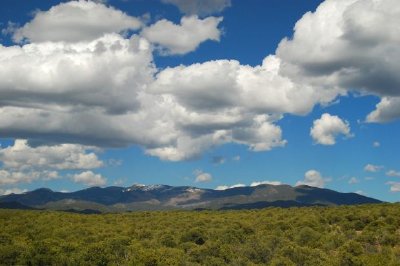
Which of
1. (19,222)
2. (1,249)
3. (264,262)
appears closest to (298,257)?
(264,262)

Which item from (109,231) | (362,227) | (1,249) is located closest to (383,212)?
(362,227)

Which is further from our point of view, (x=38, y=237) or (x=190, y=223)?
(x=190, y=223)

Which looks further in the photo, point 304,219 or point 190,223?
point 190,223

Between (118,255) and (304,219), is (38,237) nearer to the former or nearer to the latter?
(118,255)

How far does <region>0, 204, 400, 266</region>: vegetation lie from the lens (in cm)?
8200

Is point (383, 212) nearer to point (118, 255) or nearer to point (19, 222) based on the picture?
point (118, 255)

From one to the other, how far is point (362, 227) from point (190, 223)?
47994mm

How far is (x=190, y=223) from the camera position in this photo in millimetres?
140000

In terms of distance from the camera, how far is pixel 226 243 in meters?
103

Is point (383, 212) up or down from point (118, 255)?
up

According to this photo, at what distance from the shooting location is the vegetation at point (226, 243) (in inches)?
3228

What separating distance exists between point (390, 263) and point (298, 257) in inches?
690

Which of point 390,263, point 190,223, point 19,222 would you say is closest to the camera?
point 390,263

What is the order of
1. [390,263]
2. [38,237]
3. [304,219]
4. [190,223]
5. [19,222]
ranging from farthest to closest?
[19,222] < [190,223] < [304,219] < [38,237] < [390,263]
